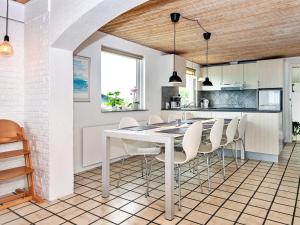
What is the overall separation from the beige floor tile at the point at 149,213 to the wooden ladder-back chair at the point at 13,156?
1.18 m

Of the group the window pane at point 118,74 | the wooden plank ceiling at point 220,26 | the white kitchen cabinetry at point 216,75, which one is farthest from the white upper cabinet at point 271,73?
the window pane at point 118,74

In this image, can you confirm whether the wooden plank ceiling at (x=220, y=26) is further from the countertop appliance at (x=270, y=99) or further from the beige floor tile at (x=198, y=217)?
the beige floor tile at (x=198, y=217)

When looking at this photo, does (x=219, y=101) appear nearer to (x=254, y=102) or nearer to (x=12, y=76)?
(x=254, y=102)

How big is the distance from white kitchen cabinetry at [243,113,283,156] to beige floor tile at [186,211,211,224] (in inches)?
102

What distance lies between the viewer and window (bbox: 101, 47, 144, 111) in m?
4.14

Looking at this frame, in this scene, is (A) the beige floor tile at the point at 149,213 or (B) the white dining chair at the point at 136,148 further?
(B) the white dining chair at the point at 136,148

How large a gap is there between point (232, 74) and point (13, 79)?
565 cm

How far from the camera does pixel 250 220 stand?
2098mm

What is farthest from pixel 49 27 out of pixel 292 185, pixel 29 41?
pixel 292 185

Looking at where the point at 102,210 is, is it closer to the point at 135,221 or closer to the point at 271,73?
the point at 135,221

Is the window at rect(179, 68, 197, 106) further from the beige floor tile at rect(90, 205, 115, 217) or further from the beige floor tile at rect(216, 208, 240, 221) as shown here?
the beige floor tile at rect(90, 205, 115, 217)

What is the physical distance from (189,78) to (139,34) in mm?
3262

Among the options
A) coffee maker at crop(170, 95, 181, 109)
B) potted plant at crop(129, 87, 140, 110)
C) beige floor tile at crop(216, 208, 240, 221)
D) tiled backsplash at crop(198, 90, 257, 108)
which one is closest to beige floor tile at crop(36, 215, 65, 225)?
beige floor tile at crop(216, 208, 240, 221)

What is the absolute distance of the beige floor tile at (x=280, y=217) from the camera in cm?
209
